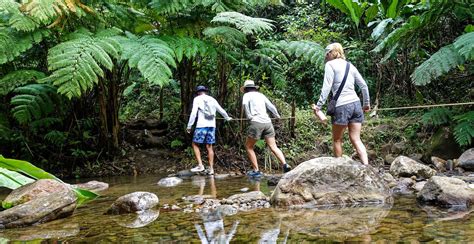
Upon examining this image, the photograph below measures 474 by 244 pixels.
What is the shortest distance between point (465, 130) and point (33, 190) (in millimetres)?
5402

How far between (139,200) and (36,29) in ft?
9.74

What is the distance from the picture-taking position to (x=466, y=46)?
523 centimetres

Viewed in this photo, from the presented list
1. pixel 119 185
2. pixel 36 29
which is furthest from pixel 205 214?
pixel 36 29

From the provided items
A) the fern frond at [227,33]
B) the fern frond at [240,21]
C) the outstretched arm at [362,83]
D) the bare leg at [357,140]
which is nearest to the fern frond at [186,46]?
the fern frond at [227,33]

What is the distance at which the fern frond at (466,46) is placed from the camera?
16.9 ft

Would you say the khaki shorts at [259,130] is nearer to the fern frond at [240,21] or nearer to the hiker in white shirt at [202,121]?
the hiker in white shirt at [202,121]

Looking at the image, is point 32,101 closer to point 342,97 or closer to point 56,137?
point 56,137

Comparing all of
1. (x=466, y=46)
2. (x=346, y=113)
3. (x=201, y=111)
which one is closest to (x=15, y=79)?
(x=201, y=111)

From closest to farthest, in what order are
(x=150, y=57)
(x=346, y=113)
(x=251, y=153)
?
(x=346, y=113) < (x=150, y=57) < (x=251, y=153)

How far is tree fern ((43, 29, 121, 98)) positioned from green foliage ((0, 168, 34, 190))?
146cm

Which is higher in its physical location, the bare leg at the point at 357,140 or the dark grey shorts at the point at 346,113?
the dark grey shorts at the point at 346,113

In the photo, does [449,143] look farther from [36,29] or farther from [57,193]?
[36,29]

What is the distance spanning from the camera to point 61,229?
10.2 feet

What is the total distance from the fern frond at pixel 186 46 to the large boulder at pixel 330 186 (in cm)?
267
